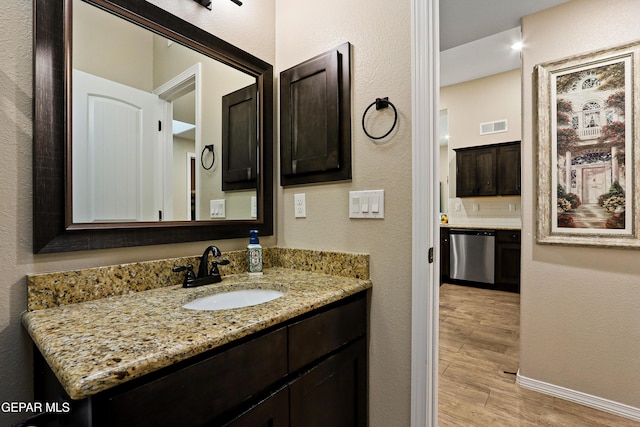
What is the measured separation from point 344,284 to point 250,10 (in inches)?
58.9

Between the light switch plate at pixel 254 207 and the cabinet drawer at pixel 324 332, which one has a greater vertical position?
the light switch plate at pixel 254 207

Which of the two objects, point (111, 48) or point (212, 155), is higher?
point (111, 48)

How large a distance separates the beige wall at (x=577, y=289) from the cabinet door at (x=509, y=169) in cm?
247

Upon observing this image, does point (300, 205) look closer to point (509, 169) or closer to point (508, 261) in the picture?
point (508, 261)

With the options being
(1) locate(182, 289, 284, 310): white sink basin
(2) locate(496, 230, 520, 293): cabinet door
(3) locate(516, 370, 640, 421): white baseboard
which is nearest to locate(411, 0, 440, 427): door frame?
(1) locate(182, 289, 284, 310): white sink basin

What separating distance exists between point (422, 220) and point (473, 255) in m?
3.75

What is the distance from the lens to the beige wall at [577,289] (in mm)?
1746

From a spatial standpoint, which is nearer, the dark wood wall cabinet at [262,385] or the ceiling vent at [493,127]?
the dark wood wall cabinet at [262,385]

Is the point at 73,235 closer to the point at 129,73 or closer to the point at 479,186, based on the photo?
the point at 129,73

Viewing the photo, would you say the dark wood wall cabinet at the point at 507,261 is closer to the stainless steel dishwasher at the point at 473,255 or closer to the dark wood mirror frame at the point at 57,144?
the stainless steel dishwasher at the point at 473,255

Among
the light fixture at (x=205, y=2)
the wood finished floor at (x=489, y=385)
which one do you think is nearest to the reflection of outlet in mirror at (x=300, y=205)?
the light fixture at (x=205, y=2)

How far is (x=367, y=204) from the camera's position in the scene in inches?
53.1

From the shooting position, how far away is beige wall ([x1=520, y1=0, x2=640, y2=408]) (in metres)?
1.75

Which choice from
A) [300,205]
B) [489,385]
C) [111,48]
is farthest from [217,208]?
[489,385]
